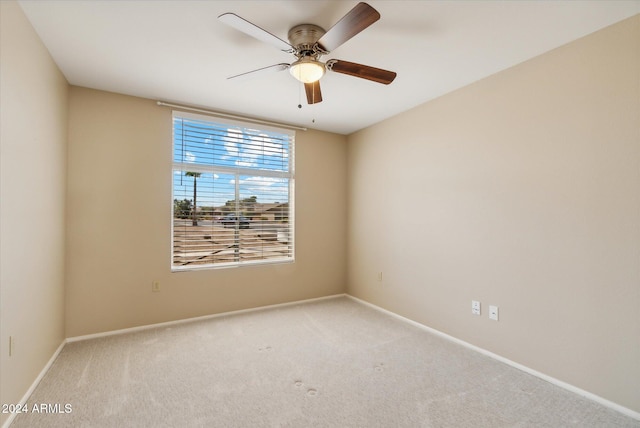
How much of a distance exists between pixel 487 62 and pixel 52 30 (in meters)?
3.20

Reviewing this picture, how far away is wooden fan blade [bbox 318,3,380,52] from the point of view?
4.71ft

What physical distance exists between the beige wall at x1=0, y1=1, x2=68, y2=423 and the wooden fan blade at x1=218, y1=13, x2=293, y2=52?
124 cm

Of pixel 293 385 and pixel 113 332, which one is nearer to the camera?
pixel 293 385

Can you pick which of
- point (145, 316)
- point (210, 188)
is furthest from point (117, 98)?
point (145, 316)

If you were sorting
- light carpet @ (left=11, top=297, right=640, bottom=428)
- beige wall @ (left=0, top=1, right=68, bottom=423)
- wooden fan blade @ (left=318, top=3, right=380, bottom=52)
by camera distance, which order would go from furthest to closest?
light carpet @ (left=11, top=297, right=640, bottom=428)
beige wall @ (left=0, top=1, right=68, bottom=423)
wooden fan blade @ (left=318, top=3, right=380, bottom=52)

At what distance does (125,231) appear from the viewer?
304 cm

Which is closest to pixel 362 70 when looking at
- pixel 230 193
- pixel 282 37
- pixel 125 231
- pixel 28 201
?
pixel 282 37

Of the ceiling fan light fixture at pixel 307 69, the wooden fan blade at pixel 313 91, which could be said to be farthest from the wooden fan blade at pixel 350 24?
the wooden fan blade at pixel 313 91

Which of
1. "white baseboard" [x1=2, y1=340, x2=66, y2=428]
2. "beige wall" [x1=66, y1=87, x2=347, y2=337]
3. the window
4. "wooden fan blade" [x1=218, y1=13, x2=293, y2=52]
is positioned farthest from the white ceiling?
"white baseboard" [x1=2, y1=340, x2=66, y2=428]

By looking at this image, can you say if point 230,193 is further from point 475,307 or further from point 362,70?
point 475,307

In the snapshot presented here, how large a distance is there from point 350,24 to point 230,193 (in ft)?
8.36

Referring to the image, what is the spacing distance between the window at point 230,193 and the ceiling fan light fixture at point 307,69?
69.1 inches

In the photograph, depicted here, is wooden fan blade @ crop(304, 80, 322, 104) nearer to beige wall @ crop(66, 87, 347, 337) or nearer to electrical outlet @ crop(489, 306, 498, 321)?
beige wall @ crop(66, 87, 347, 337)

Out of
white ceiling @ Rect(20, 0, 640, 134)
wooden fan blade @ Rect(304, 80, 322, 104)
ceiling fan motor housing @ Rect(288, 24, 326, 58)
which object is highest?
white ceiling @ Rect(20, 0, 640, 134)
